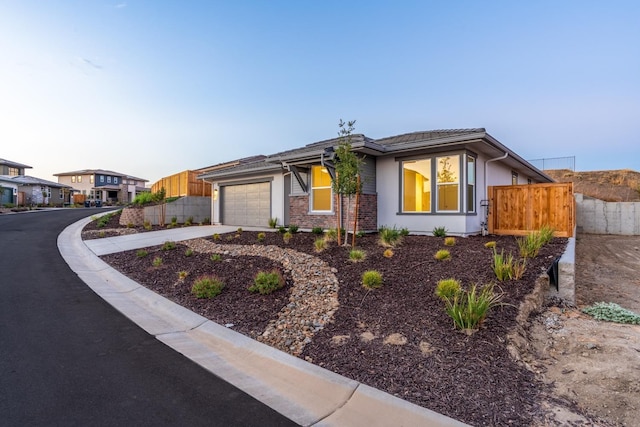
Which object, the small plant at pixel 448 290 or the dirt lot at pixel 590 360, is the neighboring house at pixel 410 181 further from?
the dirt lot at pixel 590 360

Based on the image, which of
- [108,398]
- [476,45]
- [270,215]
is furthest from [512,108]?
[108,398]

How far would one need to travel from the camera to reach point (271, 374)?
3279 millimetres

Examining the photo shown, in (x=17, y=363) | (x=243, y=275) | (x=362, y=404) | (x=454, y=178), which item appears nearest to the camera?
(x=362, y=404)

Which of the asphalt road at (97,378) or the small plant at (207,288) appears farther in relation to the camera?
the small plant at (207,288)

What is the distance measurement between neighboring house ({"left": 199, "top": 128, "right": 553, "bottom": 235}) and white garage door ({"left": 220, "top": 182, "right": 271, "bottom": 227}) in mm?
1219

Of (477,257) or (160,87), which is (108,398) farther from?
(160,87)

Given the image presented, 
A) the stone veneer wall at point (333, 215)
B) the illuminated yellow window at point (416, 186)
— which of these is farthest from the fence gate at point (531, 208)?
the stone veneer wall at point (333, 215)

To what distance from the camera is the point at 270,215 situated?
14.6 metres

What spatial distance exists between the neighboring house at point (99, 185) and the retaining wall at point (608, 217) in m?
55.4

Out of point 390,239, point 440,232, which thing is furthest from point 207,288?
point 440,232

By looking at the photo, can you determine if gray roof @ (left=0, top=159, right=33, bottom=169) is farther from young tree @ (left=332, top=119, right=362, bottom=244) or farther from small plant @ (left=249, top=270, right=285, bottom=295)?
small plant @ (left=249, top=270, right=285, bottom=295)

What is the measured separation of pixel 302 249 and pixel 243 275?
232 centimetres

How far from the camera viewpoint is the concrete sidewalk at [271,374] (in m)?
2.59

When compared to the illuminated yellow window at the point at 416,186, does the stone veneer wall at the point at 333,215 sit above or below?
below
